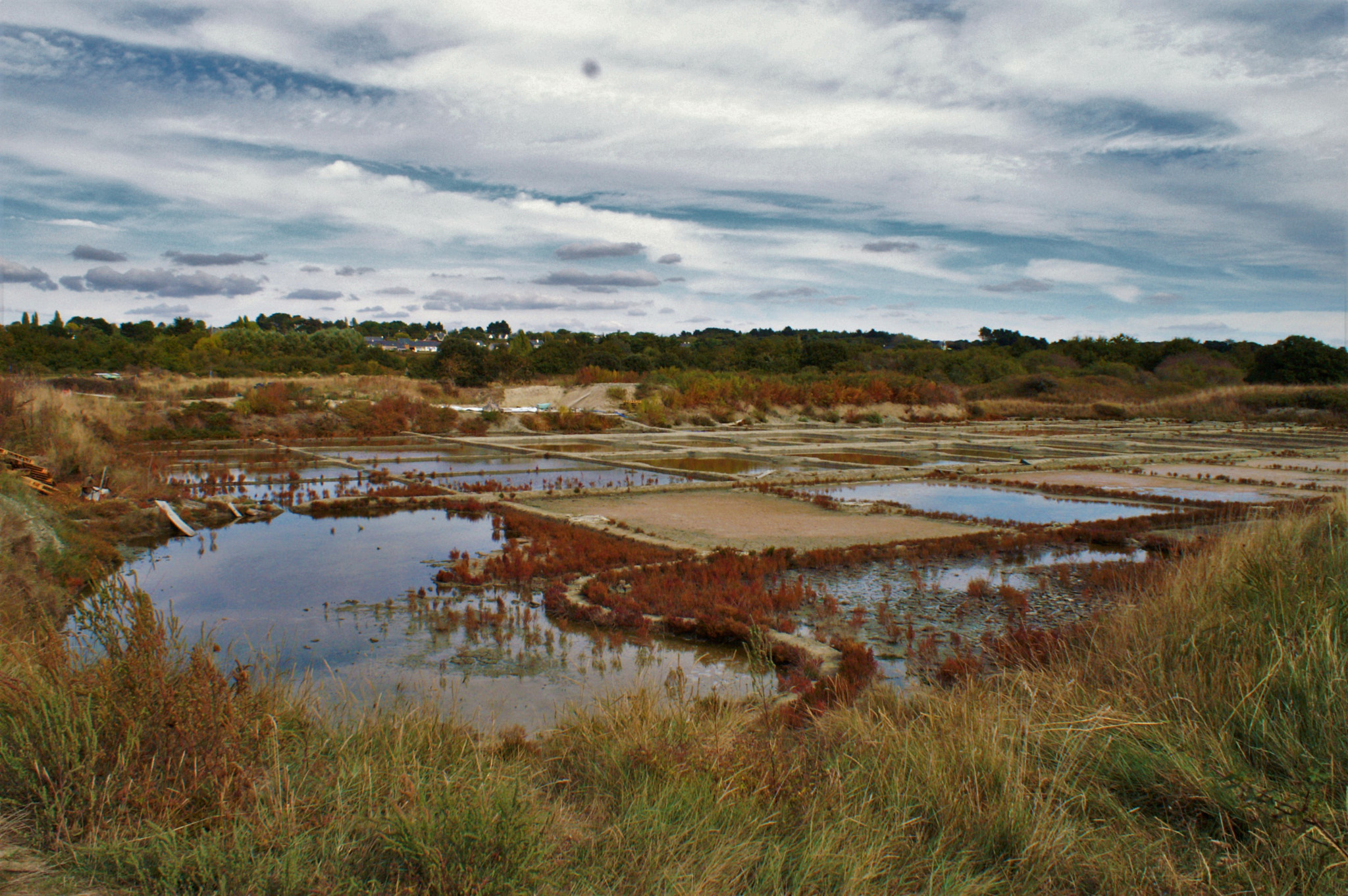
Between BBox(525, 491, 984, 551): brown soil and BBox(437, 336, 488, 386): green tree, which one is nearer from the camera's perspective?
BBox(525, 491, 984, 551): brown soil

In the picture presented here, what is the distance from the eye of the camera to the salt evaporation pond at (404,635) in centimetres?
588

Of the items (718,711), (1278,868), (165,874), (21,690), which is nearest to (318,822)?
(165,874)

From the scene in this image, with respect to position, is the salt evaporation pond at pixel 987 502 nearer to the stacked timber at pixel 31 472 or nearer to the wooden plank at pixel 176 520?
the wooden plank at pixel 176 520

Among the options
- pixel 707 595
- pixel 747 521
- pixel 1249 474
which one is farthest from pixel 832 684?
pixel 1249 474

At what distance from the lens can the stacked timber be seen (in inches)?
462

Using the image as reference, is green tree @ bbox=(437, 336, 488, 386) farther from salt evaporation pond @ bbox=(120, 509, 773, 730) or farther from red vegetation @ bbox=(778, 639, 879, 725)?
red vegetation @ bbox=(778, 639, 879, 725)

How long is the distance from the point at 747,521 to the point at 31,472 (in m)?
10.9

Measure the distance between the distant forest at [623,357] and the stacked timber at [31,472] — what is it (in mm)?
34437

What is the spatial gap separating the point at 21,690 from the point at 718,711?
3.18 m

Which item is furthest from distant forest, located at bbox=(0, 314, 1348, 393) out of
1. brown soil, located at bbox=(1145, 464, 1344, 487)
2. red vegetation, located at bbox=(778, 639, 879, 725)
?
red vegetation, located at bbox=(778, 639, 879, 725)

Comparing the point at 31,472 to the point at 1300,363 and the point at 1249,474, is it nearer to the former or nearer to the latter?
the point at 1249,474

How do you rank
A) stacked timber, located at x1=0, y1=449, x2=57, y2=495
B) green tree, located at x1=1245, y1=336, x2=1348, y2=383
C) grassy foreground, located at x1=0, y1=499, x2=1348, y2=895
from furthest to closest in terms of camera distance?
green tree, located at x1=1245, y1=336, x2=1348, y2=383 < stacked timber, located at x1=0, y1=449, x2=57, y2=495 < grassy foreground, located at x1=0, y1=499, x2=1348, y2=895

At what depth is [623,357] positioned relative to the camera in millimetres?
66375

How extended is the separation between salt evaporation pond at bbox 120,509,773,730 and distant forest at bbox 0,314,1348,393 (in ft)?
120
